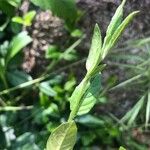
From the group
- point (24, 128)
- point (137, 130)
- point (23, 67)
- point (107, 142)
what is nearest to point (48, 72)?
point (23, 67)

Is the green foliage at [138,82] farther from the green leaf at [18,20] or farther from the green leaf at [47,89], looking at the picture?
the green leaf at [18,20]

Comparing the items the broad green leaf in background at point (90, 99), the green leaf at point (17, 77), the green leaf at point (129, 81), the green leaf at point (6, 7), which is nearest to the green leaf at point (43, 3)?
the green leaf at point (6, 7)

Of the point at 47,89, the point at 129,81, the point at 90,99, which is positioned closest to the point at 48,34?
the point at 47,89

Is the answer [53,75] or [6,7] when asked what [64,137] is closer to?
[6,7]

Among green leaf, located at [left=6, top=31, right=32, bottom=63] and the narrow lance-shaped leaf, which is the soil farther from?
the narrow lance-shaped leaf

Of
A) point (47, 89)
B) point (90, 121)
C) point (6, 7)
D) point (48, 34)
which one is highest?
point (6, 7)

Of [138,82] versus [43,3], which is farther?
[138,82]

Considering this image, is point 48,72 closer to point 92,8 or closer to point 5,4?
point 92,8
